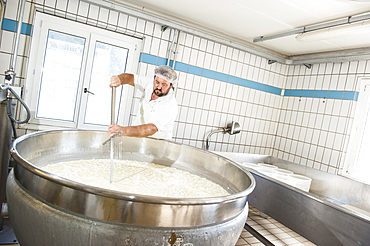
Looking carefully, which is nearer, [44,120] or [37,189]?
[37,189]

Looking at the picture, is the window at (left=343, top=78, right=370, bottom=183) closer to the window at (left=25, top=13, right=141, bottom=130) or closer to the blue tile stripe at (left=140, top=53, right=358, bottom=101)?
the blue tile stripe at (left=140, top=53, right=358, bottom=101)

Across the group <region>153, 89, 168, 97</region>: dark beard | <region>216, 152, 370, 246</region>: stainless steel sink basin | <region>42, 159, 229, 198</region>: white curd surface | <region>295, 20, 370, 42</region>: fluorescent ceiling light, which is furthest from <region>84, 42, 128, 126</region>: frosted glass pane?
<region>295, 20, 370, 42</region>: fluorescent ceiling light

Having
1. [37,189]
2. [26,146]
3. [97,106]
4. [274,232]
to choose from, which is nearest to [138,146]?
[26,146]

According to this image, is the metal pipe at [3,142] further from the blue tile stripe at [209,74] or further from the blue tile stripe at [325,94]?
the blue tile stripe at [325,94]

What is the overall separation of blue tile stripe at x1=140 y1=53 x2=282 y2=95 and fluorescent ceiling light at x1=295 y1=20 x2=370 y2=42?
123 cm

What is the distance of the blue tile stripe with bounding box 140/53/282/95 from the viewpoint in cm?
338

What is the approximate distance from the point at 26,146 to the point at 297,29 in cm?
297

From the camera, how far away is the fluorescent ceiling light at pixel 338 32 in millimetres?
2350

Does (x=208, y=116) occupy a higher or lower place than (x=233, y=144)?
higher

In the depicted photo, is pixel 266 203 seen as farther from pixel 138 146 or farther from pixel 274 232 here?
pixel 138 146

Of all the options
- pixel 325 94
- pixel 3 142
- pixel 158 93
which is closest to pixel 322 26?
pixel 325 94

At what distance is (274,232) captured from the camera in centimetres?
295

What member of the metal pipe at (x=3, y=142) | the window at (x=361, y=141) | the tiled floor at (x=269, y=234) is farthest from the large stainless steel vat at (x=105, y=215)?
the window at (x=361, y=141)

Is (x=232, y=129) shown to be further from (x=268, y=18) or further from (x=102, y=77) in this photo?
(x=102, y=77)
